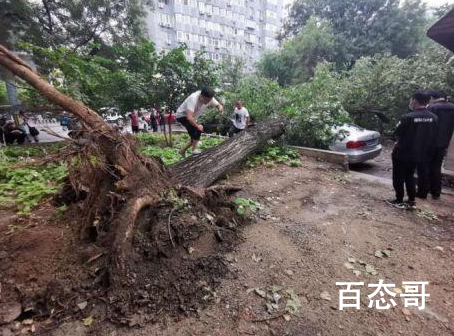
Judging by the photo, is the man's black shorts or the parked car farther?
the parked car

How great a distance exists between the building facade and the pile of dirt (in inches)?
1139

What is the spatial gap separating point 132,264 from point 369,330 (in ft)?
6.36

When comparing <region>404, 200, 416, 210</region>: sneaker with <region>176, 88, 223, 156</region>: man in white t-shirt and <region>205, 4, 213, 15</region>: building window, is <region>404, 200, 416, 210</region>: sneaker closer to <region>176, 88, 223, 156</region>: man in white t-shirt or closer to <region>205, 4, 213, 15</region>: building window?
<region>176, 88, 223, 156</region>: man in white t-shirt

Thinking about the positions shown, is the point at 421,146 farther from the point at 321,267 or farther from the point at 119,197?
the point at 119,197

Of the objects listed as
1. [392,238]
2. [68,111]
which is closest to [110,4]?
[68,111]

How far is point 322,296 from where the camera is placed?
2.09 metres

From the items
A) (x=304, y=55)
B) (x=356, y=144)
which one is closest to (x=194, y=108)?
(x=356, y=144)

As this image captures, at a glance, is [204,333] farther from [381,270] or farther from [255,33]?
[255,33]

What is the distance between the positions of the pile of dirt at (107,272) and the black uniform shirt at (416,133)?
9.29 feet

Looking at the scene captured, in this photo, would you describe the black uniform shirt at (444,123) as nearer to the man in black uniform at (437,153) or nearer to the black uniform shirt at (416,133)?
the man in black uniform at (437,153)

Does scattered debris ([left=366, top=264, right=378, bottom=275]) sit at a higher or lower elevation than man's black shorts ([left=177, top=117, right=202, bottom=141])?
lower

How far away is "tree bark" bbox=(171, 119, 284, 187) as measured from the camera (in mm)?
3716

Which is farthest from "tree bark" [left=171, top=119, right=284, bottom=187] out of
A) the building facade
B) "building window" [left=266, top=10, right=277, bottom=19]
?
"building window" [left=266, top=10, right=277, bottom=19]

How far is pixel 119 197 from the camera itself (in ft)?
8.07
